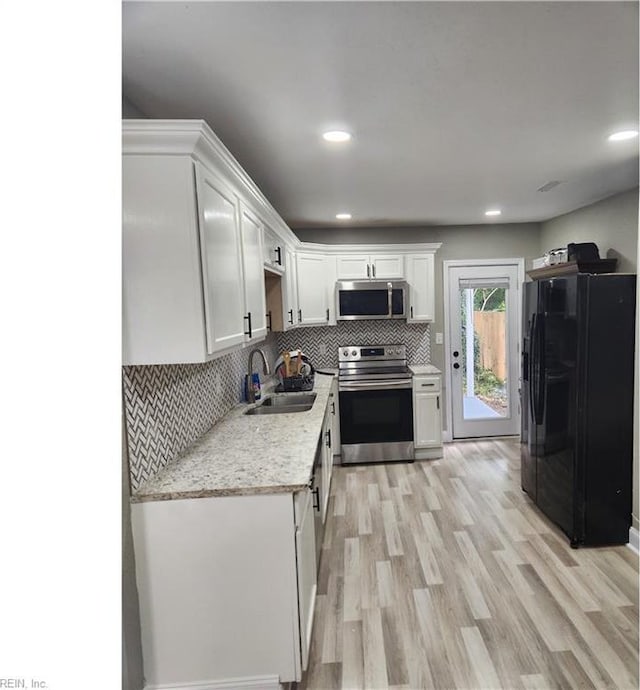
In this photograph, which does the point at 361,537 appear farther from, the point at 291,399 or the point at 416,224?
the point at 416,224

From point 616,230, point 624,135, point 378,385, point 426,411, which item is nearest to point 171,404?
point 378,385

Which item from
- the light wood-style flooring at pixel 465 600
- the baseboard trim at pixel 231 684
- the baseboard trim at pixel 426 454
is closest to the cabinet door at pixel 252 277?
the baseboard trim at pixel 231 684

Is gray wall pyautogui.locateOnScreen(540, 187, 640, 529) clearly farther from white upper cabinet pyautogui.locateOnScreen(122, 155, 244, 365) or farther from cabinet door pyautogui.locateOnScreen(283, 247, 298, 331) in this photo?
white upper cabinet pyautogui.locateOnScreen(122, 155, 244, 365)

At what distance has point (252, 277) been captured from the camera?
218cm

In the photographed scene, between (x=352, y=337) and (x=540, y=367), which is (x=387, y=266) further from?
(x=540, y=367)

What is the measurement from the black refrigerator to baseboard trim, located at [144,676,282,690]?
6.86 ft

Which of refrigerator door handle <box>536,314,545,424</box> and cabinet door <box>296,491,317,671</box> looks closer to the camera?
cabinet door <box>296,491,317,671</box>

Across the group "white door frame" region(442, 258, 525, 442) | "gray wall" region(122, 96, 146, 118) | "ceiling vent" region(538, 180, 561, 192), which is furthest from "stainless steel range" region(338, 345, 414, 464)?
"gray wall" region(122, 96, 146, 118)

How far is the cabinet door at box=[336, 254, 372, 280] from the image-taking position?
13.6 feet

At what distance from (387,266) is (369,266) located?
7.6 inches

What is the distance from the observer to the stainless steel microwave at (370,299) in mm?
4094

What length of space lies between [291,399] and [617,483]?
89.6 inches

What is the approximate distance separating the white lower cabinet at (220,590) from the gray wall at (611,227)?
3020 mm
